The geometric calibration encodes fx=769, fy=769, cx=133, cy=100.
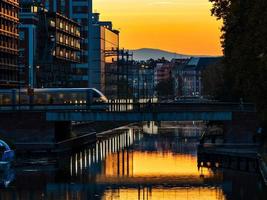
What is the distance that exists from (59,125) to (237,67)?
138 ft

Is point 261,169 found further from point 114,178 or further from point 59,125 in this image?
point 59,125

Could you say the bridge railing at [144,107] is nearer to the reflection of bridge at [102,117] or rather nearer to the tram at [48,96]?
the reflection of bridge at [102,117]

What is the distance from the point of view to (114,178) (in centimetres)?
6538

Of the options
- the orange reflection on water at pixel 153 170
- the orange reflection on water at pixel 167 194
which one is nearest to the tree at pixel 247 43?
the orange reflection on water at pixel 167 194

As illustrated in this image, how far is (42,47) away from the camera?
179 meters

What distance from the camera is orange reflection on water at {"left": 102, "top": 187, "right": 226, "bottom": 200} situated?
5284 cm

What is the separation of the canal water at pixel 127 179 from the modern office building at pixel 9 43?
65.6 metres

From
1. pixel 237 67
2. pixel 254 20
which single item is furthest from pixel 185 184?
pixel 254 20

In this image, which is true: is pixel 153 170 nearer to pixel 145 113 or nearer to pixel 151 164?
pixel 151 164

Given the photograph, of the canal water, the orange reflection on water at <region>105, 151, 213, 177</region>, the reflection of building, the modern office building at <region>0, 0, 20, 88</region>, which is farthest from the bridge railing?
the reflection of building

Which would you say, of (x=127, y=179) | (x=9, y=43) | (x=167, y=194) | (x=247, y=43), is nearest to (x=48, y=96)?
(x=127, y=179)

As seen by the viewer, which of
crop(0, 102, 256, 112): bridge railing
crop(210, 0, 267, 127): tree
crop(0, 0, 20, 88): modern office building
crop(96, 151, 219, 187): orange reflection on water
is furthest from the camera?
crop(0, 0, 20, 88): modern office building

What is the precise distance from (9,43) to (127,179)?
99004mm

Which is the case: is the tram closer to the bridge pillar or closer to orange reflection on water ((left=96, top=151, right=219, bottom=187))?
the bridge pillar
